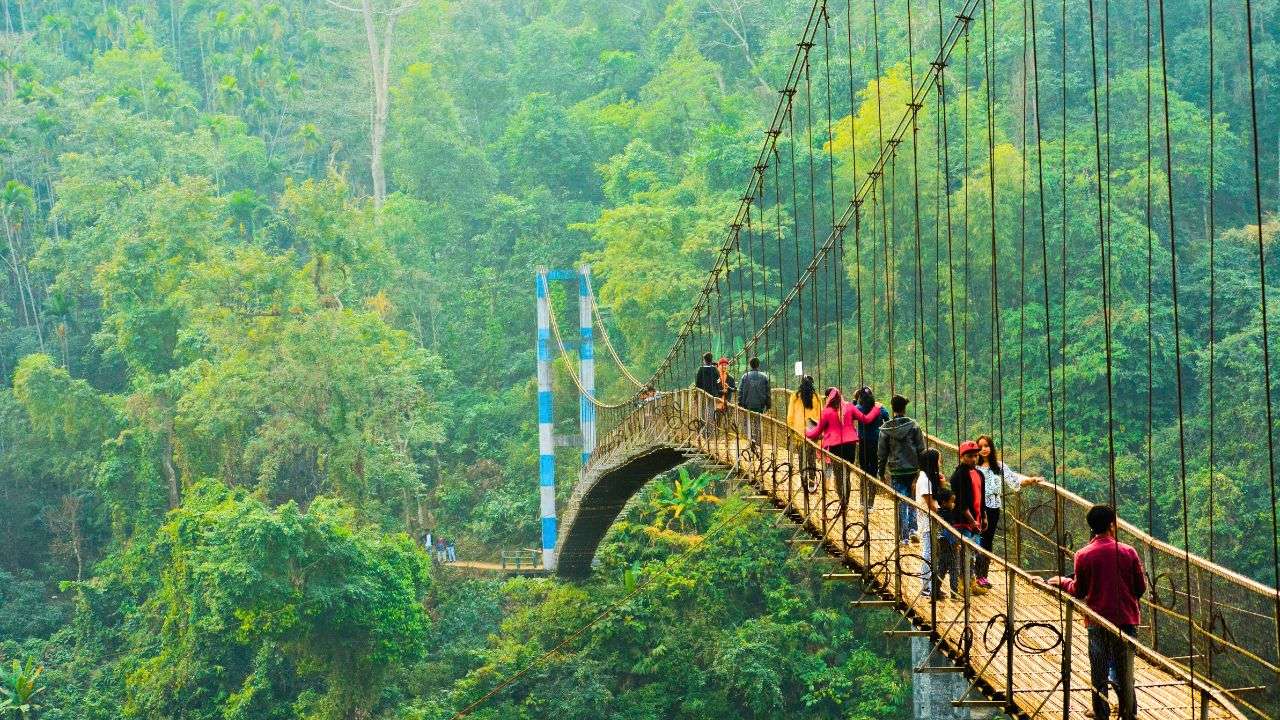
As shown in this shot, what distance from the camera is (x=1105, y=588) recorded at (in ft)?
19.1

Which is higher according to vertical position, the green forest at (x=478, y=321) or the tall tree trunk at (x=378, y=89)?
the tall tree trunk at (x=378, y=89)

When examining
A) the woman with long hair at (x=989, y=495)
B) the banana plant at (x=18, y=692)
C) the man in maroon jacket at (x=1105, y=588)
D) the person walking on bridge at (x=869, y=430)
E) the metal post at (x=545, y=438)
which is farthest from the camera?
the metal post at (x=545, y=438)

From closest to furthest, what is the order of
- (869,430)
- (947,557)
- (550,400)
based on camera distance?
1. (947,557)
2. (869,430)
3. (550,400)

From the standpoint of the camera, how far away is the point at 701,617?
69.4 feet

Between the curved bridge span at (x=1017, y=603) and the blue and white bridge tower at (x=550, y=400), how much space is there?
34.5 feet

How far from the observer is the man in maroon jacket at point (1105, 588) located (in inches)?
226

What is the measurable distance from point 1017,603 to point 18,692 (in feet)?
64.0

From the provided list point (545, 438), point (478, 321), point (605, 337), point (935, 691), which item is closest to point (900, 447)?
point (935, 691)

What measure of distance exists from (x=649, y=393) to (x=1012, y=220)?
1022 cm

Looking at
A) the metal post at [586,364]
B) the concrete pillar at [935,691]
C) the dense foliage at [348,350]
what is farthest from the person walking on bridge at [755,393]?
the metal post at [586,364]

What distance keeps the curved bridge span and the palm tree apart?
9.28m

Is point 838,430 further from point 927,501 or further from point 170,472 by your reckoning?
point 170,472

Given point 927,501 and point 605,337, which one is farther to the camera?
point 605,337

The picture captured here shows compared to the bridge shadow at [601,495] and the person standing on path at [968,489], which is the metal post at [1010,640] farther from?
the bridge shadow at [601,495]
